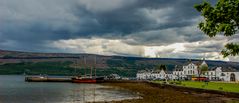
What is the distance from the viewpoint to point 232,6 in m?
26.1

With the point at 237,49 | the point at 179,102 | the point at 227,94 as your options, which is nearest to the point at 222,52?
the point at 237,49

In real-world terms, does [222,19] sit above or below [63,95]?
above

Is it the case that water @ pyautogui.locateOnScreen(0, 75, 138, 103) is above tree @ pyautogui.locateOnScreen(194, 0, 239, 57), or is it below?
below

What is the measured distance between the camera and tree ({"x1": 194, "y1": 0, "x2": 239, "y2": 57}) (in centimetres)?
2542

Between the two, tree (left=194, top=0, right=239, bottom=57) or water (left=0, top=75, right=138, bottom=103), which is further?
water (left=0, top=75, right=138, bottom=103)

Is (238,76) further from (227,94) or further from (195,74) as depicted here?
(227,94)

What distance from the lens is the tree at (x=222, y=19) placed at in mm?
25420

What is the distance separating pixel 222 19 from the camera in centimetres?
2725

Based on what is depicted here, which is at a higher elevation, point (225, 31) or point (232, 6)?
point (232, 6)

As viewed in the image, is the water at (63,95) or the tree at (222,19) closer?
the tree at (222,19)

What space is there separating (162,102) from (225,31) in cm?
2240

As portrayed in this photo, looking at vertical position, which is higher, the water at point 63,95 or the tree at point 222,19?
the tree at point 222,19

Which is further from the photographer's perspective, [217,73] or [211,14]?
[217,73]

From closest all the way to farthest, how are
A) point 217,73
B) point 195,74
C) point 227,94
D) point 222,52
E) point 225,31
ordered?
point 225,31, point 222,52, point 227,94, point 217,73, point 195,74
